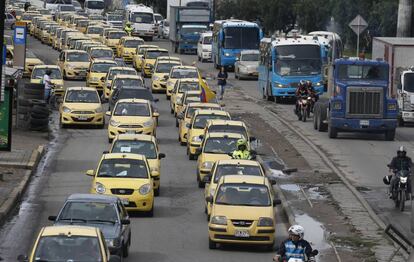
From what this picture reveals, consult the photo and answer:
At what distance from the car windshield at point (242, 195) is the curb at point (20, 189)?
18.6ft

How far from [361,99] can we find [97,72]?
20.9 meters

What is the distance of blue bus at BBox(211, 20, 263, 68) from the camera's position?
8012 centimetres

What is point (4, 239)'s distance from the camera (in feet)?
96.5

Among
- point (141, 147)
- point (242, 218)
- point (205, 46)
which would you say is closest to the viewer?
point (242, 218)

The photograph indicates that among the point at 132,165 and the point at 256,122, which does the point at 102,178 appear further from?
the point at 256,122

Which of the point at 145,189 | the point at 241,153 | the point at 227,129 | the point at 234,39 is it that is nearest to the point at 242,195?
the point at 145,189

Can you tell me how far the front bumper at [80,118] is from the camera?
169ft

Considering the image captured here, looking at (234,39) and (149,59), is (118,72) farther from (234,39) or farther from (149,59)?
(234,39)

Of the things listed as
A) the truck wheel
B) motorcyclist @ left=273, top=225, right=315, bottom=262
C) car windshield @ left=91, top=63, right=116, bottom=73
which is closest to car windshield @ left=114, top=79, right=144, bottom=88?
car windshield @ left=91, top=63, right=116, bottom=73

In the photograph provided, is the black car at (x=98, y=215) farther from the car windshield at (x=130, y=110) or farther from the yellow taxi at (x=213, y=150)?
the car windshield at (x=130, y=110)

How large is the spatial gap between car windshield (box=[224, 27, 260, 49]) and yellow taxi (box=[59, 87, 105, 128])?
95.2 feet

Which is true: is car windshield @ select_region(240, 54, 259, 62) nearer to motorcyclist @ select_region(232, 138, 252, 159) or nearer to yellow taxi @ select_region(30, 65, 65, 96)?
yellow taxi @ select_region(30, 65, 65, 96)

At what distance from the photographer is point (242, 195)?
1144 inches

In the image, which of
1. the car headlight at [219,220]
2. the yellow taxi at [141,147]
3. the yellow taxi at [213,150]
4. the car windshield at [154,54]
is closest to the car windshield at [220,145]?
the yellow taxi at [213,150]
